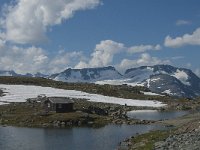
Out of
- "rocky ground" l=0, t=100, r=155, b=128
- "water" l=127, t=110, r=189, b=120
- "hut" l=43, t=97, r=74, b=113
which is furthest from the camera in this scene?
"water" l=127, t=110, r=189, b=120

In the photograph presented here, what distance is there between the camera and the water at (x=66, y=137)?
7594 cm

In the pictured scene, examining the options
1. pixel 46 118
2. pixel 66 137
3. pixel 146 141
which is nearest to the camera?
pixel 146 141

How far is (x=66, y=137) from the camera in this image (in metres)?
87.8

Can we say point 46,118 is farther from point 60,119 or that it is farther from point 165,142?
point 165,142

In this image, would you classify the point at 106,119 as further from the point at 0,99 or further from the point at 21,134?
the point at 0,99

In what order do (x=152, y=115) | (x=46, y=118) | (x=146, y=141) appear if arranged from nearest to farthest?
(x=146, y=141)
(x=46, y=118)
(x=152, y=115)

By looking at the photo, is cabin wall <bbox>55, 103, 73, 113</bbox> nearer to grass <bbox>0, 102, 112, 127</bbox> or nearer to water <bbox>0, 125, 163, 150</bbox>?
grass <bbox>0, 102, 112, 127</bbox>

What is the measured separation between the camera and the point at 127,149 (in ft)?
232

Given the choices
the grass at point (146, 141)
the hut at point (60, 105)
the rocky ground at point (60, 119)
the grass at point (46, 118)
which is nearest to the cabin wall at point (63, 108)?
the hut at point (60, 105)

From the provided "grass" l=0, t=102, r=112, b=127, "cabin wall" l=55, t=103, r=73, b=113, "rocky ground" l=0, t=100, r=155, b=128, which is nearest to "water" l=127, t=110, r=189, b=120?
"rocky ground" l=0, t=100, r=155, b=128

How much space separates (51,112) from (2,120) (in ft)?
47.8

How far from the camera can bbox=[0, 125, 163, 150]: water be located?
75938 millimetres

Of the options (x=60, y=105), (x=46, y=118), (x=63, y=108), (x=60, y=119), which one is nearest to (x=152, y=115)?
(x=63, y=108)

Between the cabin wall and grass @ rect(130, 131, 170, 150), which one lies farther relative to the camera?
the cabin wall
